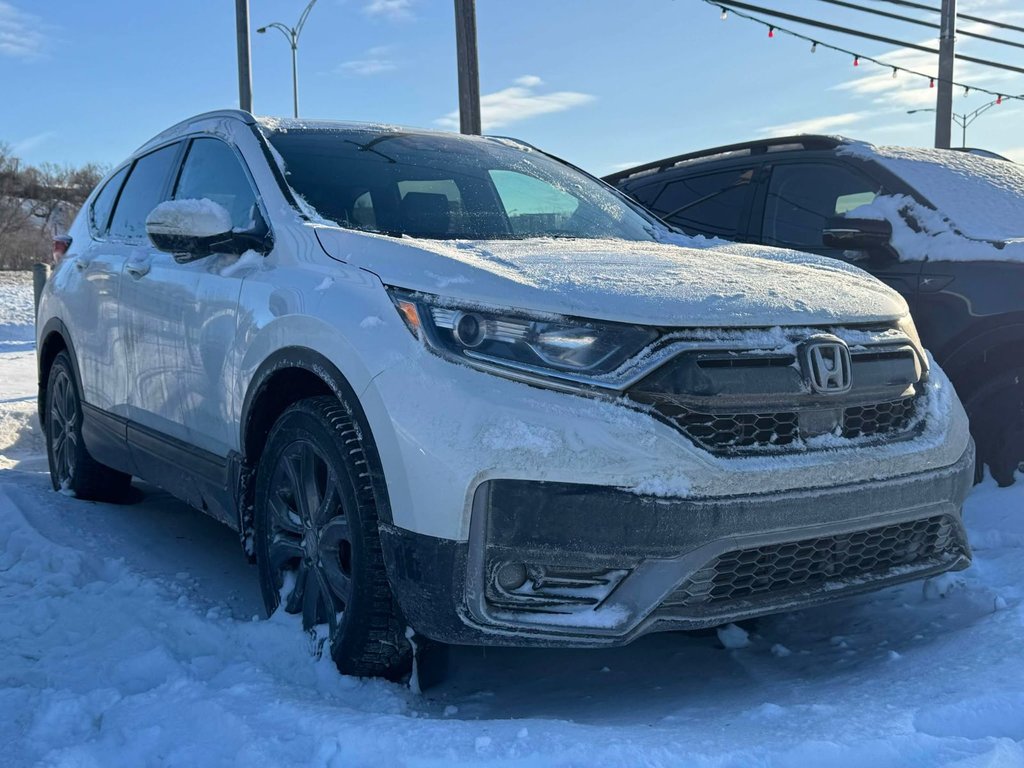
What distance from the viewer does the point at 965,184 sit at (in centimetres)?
480

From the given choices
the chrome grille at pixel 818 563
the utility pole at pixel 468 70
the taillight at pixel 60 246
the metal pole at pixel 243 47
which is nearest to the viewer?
the chrome grille at pixel 818 563

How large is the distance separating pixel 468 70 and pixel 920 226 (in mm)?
7313

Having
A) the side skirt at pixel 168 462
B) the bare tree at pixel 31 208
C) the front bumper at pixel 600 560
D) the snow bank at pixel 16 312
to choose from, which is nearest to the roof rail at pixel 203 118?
the side skirt at pixel 168 462

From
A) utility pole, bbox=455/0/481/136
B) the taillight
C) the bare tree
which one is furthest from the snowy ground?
the bare tree

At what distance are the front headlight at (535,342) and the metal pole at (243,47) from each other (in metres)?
13.0

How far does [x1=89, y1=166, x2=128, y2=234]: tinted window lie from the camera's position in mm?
5000

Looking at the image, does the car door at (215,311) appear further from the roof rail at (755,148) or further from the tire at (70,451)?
the roof rail at (755,148)

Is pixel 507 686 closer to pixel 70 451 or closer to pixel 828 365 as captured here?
pixel 828 365

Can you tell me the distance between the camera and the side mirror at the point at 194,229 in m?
3.25

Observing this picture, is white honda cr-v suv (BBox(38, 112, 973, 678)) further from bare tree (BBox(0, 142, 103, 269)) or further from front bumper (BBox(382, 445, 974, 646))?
bare tree (BBox(0, 142, 103, 269))

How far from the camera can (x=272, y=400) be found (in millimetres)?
3131

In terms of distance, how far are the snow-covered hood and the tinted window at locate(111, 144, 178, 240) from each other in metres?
1.74

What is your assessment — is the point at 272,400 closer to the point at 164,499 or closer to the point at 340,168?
the point at 340,168

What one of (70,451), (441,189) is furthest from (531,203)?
(70,451)
